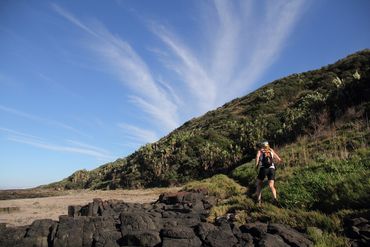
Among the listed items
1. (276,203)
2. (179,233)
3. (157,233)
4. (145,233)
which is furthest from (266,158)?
(145,233)

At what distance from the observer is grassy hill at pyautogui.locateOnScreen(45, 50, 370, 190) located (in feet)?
52.8

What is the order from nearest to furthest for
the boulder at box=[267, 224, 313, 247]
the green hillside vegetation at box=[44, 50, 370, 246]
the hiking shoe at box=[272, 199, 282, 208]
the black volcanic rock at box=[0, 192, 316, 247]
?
the boulder at box=[267, 224, 313, 247] → the black volcanic rock at box=[0, 192, 316, 247] → the green hillside vegetation at box=[44, 50, 370, 246] → the hiking shoe at box=[272, 199, 282, 208]

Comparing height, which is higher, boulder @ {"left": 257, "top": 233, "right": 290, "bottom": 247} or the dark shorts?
the dark shorts

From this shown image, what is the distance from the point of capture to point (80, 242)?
28.1 feet

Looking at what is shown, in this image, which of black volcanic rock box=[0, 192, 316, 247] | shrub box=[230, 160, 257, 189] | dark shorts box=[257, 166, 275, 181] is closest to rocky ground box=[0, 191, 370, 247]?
black volcanic rock box=[0, 192, 316, 247]

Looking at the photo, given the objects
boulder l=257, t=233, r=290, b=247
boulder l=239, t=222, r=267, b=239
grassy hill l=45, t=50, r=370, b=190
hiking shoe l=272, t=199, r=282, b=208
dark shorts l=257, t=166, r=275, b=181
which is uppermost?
grassy hill l=45, t=50, r=370, b=190

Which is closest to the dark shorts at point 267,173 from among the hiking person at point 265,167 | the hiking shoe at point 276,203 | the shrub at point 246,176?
the hiking person at point 265,167

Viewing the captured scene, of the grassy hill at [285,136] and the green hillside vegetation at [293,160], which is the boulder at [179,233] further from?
the grassy hill at [285,136]

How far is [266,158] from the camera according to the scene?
38.9 ft

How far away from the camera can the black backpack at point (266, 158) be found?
38.6ft

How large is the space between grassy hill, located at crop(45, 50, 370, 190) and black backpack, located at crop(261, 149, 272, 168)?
1.07 m

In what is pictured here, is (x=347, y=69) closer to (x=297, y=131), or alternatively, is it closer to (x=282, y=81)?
(x=282, y=81)

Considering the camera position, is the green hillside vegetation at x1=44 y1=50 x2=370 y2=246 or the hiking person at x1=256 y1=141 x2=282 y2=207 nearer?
the green hillside vegetation at x1=44 y1=50 x2=370 y2=246

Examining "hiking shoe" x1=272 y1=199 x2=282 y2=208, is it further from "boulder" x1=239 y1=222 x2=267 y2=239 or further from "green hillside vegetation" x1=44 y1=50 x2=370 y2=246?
"boulder" x1=239 y1=222 x2=267 y2=239
